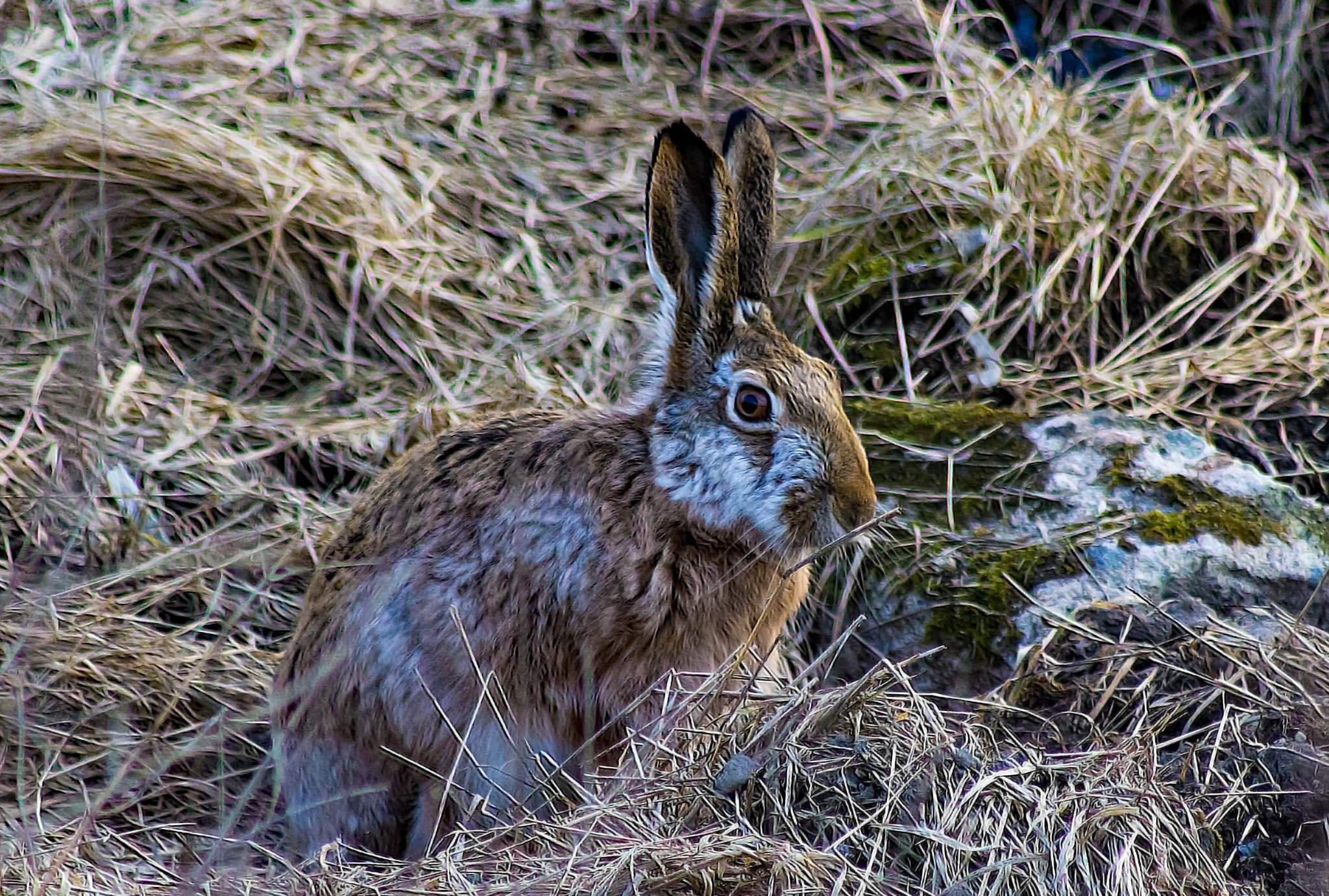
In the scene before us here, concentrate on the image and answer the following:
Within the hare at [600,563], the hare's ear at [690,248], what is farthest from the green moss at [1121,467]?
the hare's ear at [690,248]

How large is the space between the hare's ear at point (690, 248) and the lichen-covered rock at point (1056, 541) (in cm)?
107

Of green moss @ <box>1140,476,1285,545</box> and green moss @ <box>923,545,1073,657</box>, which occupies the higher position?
green moss @ <box>1140,476,1285,545</box>

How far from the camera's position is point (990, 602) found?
4727 mm

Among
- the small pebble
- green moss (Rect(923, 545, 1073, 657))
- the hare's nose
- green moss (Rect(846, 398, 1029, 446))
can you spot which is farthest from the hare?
green moss (Rect(846, 398, 1029, 446))

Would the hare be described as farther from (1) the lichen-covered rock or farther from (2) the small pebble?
(1) the lichen-covered rock

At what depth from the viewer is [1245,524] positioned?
476 cm

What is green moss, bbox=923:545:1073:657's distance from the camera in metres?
4.68

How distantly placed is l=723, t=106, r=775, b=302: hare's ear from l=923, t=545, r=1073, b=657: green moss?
1254 millimetres

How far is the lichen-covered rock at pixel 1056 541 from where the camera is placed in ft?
15.2

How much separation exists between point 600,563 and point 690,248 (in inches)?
37.4

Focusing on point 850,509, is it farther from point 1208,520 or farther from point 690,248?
point 1208,520

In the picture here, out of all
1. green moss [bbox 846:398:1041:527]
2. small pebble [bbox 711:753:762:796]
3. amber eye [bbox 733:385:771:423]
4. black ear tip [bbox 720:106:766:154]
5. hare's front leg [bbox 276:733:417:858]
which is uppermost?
black ear tip [bbox 720:106:766:154]

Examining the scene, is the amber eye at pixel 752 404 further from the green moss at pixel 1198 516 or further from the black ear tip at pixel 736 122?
the green moss at pixel 1198 516

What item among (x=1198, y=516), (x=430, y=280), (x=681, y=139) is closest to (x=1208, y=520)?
(x=1198, y=516)
